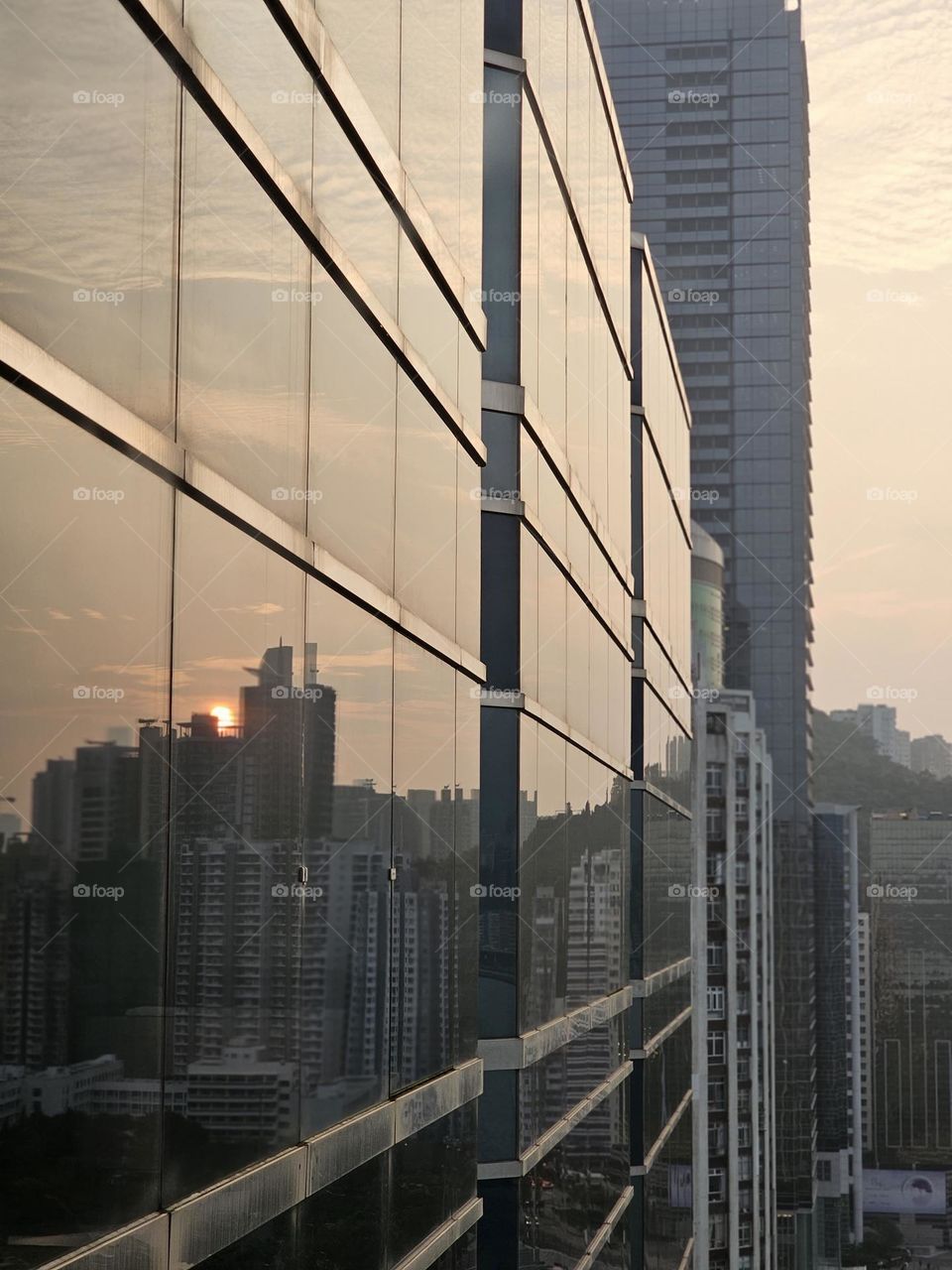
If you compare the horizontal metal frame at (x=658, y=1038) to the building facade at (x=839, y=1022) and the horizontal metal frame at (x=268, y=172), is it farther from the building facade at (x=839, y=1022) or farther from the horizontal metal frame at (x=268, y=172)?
the building facade at (x=839, y=1022)

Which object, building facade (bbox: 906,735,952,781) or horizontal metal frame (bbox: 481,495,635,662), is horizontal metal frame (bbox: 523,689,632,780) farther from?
building facade (bbox: 906,735,952,781)

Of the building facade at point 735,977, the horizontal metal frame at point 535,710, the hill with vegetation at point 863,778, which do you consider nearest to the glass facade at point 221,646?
the horizontal metal frame at point 535,710

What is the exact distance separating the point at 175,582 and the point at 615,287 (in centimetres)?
2095

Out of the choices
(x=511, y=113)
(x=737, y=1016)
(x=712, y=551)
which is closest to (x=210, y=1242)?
(x=511, y=113)

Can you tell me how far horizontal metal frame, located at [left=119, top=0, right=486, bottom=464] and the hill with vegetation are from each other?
123 meters

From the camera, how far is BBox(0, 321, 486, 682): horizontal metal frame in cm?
554

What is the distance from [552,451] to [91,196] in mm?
12506

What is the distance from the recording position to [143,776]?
6.59m

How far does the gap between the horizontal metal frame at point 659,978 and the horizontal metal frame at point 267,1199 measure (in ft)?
50.0

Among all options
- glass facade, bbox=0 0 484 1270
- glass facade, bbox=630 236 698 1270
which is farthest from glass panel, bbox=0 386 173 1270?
glass facade, bbox=630 236 698 1270

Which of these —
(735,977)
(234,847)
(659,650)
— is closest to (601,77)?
(659,650)

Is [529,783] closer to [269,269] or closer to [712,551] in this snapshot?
[269,269]

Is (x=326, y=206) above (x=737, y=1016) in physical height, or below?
above

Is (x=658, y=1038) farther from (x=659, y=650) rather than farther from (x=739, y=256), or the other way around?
(x=739, y=256)
